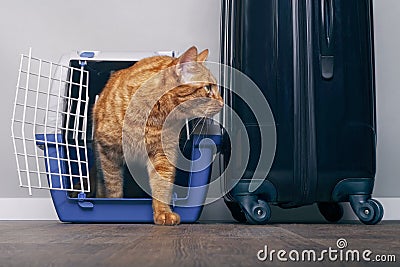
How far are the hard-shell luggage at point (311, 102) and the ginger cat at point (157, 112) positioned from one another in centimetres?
10

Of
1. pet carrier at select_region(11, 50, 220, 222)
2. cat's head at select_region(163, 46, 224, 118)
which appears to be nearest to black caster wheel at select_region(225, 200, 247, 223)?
pet carrier at select_region(11, 50, 220, 222)

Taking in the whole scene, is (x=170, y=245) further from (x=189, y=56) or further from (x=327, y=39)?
(x=327, y=39)

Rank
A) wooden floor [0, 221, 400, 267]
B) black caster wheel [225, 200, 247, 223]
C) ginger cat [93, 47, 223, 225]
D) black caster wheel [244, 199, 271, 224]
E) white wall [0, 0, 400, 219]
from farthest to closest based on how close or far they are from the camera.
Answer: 1. white wall [0, 0, 400, 219]
2. black caster wheel [225, 200, 247, 223]
3. ginger cat [93, 47, 223, 225]
4. black caster wheel [244, 199, 271, 224]
5. wooden floor [0, 221, 400, 267]

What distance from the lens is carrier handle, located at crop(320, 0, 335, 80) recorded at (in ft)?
5.61

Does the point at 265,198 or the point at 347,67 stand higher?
the point at 347,67

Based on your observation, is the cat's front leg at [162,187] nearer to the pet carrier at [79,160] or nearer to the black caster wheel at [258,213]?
the pet carrier at [79,160]

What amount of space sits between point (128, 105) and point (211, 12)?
59cm

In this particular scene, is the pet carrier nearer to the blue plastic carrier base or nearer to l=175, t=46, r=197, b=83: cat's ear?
the blue plastic carrier base

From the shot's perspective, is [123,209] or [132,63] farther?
[132,63]

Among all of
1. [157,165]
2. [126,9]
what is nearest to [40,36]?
[126,9]

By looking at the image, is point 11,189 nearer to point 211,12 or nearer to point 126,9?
point 126,9

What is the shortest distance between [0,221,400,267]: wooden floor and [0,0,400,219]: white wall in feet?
2.43

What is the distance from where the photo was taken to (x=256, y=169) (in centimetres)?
169

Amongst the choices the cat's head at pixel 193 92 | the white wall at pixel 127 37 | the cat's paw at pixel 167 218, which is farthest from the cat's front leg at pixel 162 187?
the white wall at pixel 127 37
